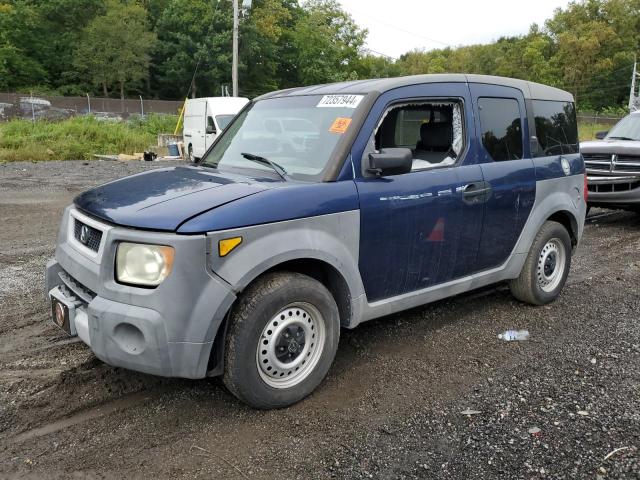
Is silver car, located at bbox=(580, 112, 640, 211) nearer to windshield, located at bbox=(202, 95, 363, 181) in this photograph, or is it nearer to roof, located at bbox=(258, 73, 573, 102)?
roof, located at bbox=(258, 73, 573, 102)

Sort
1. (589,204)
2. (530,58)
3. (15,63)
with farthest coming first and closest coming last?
(530,58) → (15,63) → (589,204)

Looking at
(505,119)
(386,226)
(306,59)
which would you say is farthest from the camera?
(306,59)

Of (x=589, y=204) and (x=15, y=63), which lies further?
(x=15, y=63)

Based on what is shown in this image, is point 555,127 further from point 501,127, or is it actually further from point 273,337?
point 273,337

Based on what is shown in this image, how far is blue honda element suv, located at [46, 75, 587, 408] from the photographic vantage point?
9.55 ft

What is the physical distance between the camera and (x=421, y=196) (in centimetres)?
384

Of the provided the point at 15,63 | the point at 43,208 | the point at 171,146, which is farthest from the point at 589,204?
the point at 15,63

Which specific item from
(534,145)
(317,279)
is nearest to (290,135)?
(317,279)

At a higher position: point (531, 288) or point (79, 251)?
point (79, 251)

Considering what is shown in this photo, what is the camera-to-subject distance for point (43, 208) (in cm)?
1012

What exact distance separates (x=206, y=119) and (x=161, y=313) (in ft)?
57.6

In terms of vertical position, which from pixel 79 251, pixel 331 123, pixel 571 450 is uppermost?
pixel 331 123

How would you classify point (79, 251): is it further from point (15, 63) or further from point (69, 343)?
point (15, 63)

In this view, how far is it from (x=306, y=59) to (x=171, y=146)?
42.1 m
